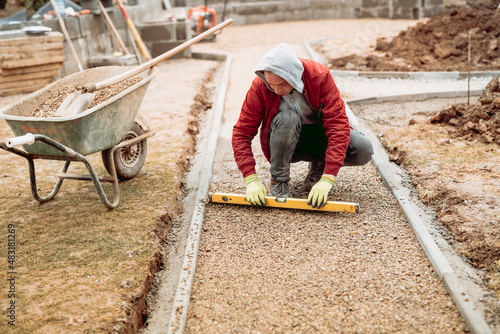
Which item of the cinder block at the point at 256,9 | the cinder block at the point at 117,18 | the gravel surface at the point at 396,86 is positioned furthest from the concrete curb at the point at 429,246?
the cinder block at the point at 256,9

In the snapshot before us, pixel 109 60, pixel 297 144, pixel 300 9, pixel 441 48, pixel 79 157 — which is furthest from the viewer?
pixel 300 9

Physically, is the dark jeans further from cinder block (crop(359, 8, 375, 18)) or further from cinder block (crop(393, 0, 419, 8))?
cinder block (crop(359, 8, 375, 18))

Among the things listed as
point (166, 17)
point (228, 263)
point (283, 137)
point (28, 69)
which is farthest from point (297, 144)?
point (166, 17)

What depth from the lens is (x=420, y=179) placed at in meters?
4.30

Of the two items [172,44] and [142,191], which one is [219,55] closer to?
[172,44]

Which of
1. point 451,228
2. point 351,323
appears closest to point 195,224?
point 351,323

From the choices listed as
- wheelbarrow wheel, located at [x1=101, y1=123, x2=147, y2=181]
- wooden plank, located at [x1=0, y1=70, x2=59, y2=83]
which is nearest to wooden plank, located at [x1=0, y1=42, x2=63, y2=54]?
wooden plank, located at [x1=0, y1=70, x2=59, y2=83]

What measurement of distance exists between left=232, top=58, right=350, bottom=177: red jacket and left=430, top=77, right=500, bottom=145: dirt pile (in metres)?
2.32

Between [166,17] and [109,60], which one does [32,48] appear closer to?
[109,60]

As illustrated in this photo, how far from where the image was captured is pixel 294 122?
141 inches

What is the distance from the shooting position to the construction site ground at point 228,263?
2609 mm

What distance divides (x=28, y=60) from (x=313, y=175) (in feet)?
19.8

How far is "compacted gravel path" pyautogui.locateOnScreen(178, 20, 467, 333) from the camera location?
2.58m

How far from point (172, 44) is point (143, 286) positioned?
926 centimetres
